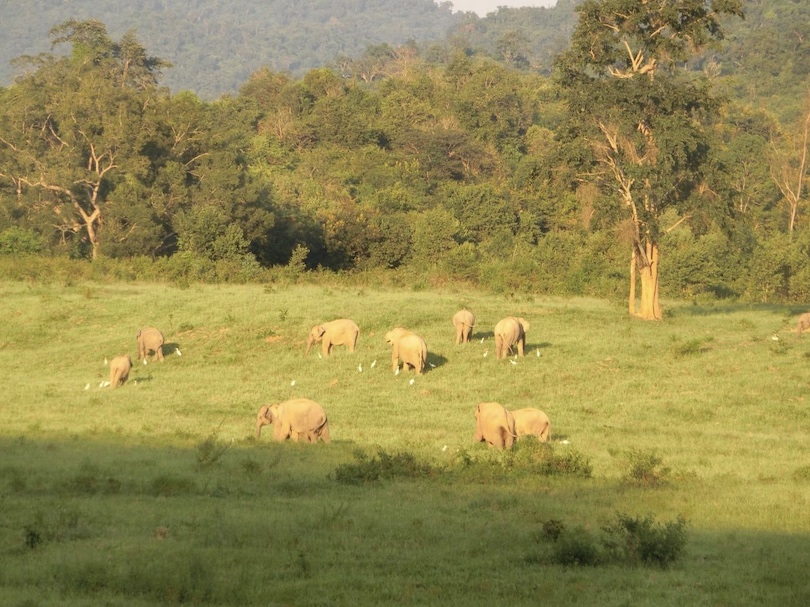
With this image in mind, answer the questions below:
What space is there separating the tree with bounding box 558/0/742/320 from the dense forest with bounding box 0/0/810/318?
2.4 inches

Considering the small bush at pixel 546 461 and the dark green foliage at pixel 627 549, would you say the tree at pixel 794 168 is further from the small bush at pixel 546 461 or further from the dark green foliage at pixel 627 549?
the dark green foliage at pixel 627 549

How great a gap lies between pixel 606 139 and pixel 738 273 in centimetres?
1681

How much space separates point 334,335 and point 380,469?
12062mm

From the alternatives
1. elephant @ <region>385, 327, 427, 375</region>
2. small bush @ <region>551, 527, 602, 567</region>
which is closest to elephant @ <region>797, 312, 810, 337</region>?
elephant @ <region>385, 327, 427, 375</region>

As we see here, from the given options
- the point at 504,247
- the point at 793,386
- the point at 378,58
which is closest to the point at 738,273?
the point at 504,247

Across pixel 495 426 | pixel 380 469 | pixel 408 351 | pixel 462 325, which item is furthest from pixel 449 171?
pixel 380 469

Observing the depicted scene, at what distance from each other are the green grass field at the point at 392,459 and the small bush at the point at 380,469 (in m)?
0.06

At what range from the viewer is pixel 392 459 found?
1503 cm

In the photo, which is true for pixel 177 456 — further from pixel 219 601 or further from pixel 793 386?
pixel 793 386

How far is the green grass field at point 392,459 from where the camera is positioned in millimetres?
9727

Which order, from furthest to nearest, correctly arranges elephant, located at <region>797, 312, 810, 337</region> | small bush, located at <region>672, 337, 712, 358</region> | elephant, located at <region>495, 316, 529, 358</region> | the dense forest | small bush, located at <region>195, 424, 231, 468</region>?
the dense forest
elephant, located at <region>797, 312, 810, 337</region>
small bush, located at <region>672, 337, 712, 358</region>
elephant, located at <region>495, 316, 529, 358</region>
small bush, located at <region>195, 424, 231, 468</region>

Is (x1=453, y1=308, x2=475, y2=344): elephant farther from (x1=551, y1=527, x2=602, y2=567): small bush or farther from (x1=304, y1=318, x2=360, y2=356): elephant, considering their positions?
(x1=551, y1=527, x2=602, y2=567): small bush

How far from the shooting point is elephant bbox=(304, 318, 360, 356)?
1048 inches

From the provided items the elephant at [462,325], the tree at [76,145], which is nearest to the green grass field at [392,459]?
the elephant at [462,325]
